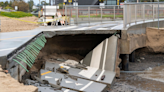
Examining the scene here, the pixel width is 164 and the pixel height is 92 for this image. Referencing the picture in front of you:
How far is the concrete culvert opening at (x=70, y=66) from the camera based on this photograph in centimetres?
878

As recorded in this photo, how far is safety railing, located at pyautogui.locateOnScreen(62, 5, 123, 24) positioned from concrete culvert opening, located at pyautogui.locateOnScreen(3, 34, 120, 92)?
2.19m

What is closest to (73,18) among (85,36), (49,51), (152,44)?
(85,36)

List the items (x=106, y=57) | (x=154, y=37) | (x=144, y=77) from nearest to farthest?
1. (x=144, y=77)
2. (x=106, y=57)
3. (x=154, y=37)

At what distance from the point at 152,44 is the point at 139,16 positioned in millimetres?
2234

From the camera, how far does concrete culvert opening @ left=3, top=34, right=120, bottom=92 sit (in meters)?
8.78

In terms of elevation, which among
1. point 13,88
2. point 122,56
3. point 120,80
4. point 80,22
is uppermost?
point 80,22

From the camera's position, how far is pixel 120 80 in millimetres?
11781

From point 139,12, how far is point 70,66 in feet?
23.7

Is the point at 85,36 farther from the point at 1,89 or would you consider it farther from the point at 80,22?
the point at 1,89

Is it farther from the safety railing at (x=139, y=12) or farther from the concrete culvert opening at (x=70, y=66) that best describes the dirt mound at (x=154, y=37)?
the concrete culvert opening at (x=70, y=66)

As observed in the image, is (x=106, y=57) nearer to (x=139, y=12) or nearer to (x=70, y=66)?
(x=70, y=66)

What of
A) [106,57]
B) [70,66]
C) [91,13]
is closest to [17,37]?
[70,66]

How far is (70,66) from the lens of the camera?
1178 cm

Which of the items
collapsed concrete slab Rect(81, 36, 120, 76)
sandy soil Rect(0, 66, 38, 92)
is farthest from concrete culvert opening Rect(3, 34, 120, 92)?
sandy soil Rect(0, 66, 38, 92)
